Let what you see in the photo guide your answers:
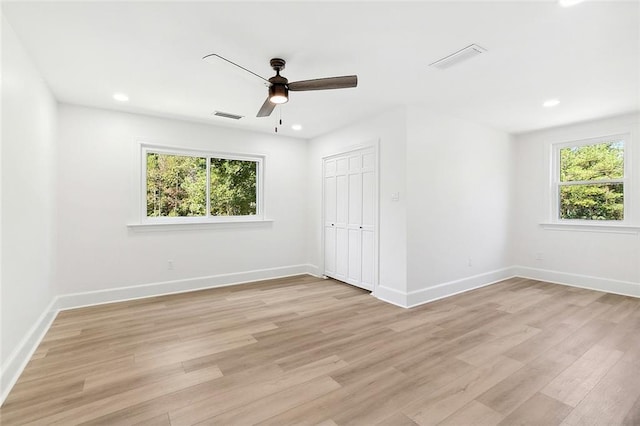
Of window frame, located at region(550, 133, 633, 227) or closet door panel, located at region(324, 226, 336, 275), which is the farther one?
closet door panel, located at region(324, 226, 336, 275)

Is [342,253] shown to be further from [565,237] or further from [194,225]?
[565,237]

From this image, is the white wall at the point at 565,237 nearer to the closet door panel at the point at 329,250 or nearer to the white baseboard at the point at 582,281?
the white baseboard at the point at 582,281

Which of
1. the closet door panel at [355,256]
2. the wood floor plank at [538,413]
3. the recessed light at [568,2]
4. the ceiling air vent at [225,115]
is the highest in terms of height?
the ceiling air vent at [225,115]

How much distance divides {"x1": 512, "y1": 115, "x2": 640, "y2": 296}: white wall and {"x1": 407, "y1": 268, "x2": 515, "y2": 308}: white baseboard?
0.63 meters

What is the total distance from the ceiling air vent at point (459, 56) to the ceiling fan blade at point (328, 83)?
828 mm

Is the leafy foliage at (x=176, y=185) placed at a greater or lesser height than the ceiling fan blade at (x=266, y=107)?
lesser

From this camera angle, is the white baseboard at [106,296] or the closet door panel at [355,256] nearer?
the white baseboard at [106,296]

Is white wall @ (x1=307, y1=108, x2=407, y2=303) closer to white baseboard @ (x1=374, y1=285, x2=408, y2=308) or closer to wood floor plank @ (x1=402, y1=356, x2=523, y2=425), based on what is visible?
white baseboard @ (x1=374, y1=285, x2=408, y2=308)

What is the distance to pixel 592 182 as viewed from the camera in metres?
4.67

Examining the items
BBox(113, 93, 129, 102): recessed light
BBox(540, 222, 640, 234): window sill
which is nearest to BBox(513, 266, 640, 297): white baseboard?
BBox(540, 222, 640, 234): window sill

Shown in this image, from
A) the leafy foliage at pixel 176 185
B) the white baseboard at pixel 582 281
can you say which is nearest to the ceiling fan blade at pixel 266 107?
the leafy foliage at pixel 176 185

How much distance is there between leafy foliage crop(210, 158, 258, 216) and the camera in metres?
4.91

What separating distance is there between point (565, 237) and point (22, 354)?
22.5 feet

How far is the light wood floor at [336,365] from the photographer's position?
1860 millimetres
